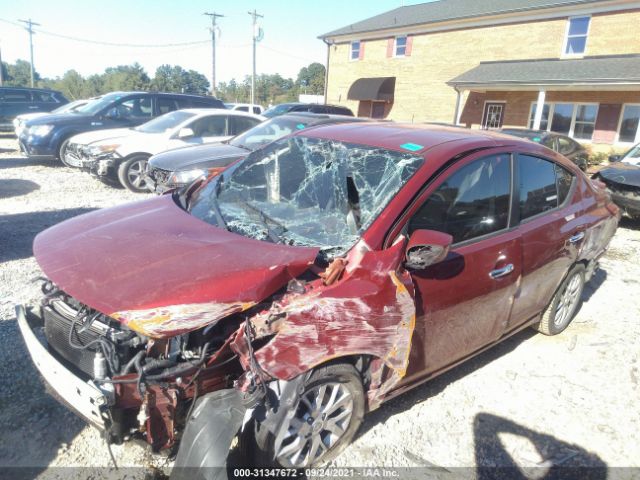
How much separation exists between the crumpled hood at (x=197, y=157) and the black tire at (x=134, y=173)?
4.33 feet

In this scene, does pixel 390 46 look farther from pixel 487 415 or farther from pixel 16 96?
pixel 487 415

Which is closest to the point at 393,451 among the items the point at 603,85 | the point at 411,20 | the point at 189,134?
the point at 189,134

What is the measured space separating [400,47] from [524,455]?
24.9 m

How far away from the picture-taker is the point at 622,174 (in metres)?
8.05

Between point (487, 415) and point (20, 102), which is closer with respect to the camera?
point (487, 415)

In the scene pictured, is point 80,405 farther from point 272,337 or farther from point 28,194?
point 28,194

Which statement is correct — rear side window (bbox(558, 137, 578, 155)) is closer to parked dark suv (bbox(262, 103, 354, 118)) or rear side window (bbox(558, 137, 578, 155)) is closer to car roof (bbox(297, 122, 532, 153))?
parked dark suv (bbox(262, 103, 354, 118))

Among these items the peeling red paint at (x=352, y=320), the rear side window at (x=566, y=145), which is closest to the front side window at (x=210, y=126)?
the peeling red paint at (x=352, y=320)

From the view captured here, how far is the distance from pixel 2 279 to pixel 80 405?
3.14 meters

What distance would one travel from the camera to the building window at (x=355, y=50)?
2661cm

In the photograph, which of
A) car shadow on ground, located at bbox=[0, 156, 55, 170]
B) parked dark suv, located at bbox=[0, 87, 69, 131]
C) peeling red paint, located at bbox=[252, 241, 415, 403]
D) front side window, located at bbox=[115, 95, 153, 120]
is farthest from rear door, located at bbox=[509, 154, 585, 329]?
parked dark suv, located at bbox=[0, 87, 69, 131]

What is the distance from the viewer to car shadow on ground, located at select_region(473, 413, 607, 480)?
8.45ft

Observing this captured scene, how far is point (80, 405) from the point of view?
2.04 meters

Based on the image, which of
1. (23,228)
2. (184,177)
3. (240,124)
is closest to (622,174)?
(240,124)
